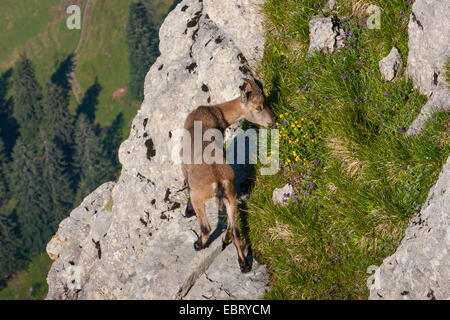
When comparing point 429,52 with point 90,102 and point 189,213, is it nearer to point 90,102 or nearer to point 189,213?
point 189,213

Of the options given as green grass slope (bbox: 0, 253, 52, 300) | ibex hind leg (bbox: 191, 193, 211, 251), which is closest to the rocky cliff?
ibex hind leg (bbox: 191, 193, 211, 251)

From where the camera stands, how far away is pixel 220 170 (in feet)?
28.2

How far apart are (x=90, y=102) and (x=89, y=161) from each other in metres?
32.1

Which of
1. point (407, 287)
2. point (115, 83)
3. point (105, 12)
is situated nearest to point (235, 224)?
point (407, 287)

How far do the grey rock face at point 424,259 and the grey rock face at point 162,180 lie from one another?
3981 millimetres

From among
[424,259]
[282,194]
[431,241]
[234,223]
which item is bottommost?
[234,223]

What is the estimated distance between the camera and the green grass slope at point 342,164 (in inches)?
293

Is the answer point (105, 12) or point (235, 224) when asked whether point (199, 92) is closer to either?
point (235, 224)

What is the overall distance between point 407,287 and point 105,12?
17235cm

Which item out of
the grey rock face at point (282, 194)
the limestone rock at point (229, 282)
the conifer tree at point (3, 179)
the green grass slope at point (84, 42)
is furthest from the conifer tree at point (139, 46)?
the limestone rock at point (229, 282)

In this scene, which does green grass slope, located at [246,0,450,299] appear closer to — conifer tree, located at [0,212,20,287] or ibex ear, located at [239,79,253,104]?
ibex ear, located at [239,79,253,104]

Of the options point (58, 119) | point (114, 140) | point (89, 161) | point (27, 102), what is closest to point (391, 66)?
point (89, 161)

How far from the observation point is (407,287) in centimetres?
628

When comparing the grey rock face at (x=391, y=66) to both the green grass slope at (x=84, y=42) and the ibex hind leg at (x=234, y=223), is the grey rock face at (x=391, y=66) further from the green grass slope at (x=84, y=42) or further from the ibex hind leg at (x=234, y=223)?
the green grass slope at (x=84, y=42)
